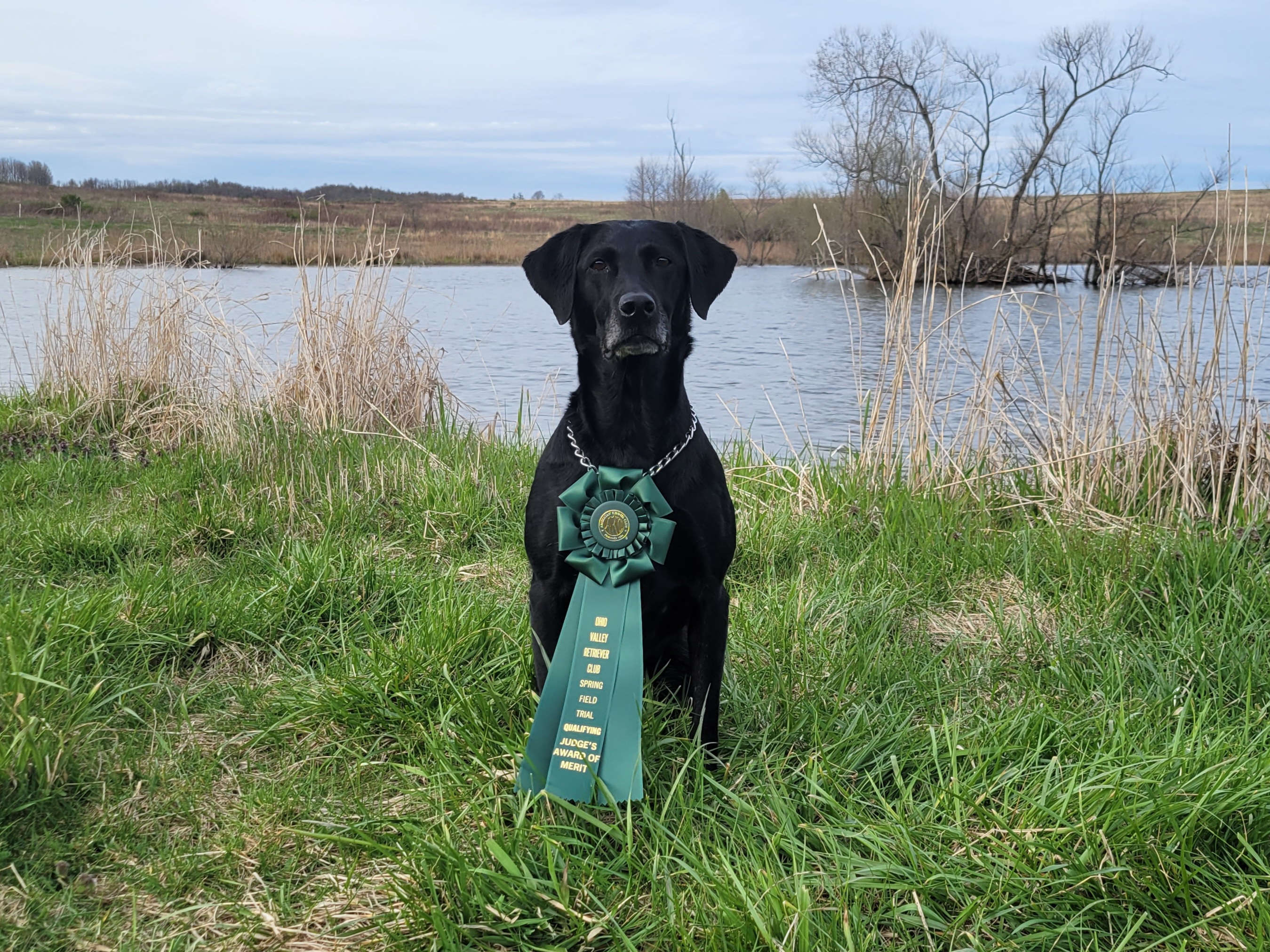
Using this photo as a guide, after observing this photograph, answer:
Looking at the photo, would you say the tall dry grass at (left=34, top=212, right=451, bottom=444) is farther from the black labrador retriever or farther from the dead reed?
the black labrador retriever

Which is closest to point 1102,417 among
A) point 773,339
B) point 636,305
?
point 636,305

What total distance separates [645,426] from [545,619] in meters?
0.56

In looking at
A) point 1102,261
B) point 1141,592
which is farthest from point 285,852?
point 1102,261

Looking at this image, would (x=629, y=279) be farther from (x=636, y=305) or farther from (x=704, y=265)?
(x=704, y=265)

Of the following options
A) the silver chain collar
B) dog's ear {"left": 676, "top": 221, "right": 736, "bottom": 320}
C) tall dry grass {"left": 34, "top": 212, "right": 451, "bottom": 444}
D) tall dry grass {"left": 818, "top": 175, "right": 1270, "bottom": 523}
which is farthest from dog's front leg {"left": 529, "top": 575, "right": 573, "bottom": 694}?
tall dry grass {"left": 34, "top": 212, "right": 451, "bottom": 444}

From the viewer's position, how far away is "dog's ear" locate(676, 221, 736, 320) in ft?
8.57

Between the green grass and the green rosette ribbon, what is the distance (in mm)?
120

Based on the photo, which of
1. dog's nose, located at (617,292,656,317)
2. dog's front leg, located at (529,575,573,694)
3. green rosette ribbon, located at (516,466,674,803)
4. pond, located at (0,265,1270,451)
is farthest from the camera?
pond, located at (0,265,1270,451)

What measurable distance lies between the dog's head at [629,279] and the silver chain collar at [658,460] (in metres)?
0.23

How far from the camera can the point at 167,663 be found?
3.01m

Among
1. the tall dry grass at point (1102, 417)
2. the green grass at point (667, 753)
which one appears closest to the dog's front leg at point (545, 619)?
the green grass at point (667, 753)

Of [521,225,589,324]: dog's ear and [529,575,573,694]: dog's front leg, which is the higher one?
[521,225,589,324]: dog's ear

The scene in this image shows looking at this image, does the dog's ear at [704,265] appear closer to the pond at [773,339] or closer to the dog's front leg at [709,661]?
the dog's front leg at [709,661]

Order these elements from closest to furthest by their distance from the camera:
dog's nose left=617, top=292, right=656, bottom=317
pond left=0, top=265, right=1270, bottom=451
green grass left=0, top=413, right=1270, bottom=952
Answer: green grass left=0, top=413, right=1270, bottom=952
dog's nose left=617, top=292, right=656, bottom=317
pond left=0, top=265, right=1270, bottom=451
